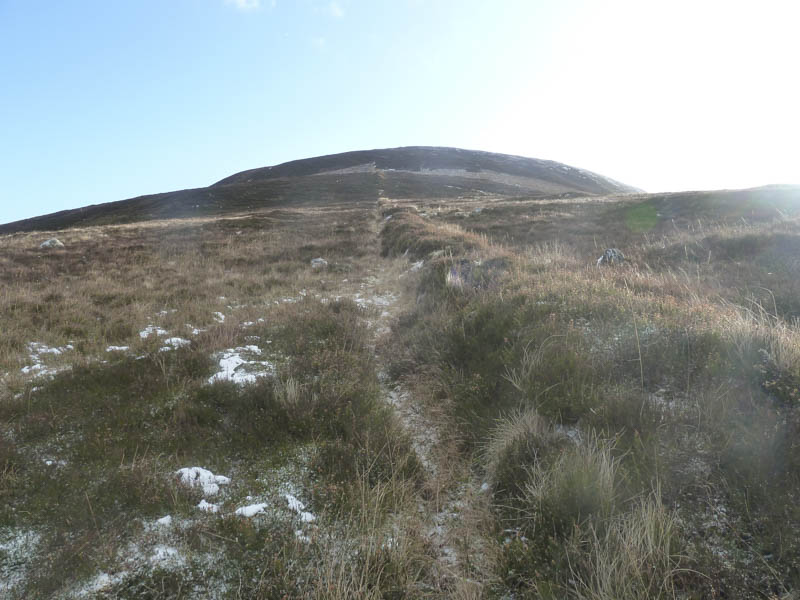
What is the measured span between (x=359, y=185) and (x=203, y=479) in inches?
2641

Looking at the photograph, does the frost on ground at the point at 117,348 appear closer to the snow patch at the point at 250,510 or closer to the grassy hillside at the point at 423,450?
the grassy hillside at the point at 423,450

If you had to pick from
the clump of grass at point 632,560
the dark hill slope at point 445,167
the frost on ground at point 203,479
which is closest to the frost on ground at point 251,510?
the frost on ground at point 203,479

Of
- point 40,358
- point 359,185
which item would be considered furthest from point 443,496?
point 359,185

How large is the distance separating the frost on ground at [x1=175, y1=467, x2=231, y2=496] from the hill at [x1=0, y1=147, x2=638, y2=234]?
4676 cm

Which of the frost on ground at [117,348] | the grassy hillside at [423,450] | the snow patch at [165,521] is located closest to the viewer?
the grassy hillside at [423,450]

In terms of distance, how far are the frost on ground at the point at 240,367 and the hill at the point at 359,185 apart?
43803 mm

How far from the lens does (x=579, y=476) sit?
2775 millimetres

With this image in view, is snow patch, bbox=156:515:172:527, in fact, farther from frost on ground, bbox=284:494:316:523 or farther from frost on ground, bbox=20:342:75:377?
frost on ground, bbox=20:342:75:377

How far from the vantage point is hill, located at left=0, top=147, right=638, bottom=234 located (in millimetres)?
52812

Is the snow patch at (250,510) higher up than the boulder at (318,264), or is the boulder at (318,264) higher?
the boulder at (318,264)

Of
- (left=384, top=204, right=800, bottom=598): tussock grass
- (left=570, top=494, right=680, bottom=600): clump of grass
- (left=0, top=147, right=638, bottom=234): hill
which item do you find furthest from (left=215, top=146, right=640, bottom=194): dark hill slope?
(left=570, top=494, right=680, bottom=600): clump of grass

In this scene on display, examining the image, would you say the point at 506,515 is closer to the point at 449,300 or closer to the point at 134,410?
the point at 134,410

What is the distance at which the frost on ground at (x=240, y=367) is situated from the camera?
5.16 metres

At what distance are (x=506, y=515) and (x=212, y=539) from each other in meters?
2.24
